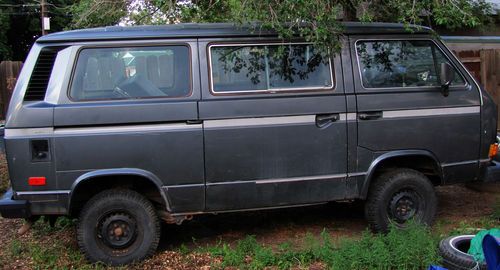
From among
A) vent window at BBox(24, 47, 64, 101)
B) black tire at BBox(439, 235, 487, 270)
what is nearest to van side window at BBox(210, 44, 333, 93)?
vent window at BBox(24, 47, 64, 101)

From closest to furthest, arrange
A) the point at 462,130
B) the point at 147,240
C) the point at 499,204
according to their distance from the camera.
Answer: the point at 147,240 < the point at 462,130 < the point at 499,204

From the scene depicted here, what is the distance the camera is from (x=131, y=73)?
15.3 feet

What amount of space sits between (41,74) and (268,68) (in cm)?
202

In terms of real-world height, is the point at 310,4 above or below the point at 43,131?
above

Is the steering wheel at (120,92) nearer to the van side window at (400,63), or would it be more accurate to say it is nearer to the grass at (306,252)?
the grass at (306,252)

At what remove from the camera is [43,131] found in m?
4.38

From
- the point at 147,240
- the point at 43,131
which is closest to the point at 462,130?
the point at 147,240

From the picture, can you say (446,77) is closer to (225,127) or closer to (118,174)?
(225,127)

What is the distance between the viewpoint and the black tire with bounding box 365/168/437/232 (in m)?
5.14

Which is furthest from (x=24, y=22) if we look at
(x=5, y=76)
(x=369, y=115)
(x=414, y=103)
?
(x=414, y=103)

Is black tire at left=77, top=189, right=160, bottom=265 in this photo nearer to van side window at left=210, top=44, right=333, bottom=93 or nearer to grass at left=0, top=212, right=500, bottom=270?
grass at left=0, top=212, right=500, bottom=270

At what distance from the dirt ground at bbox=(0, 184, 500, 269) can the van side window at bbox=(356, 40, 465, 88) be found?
1593mm

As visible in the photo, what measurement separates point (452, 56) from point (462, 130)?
2.53 ft

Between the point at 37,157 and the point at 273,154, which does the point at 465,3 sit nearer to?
the point at 273,154
